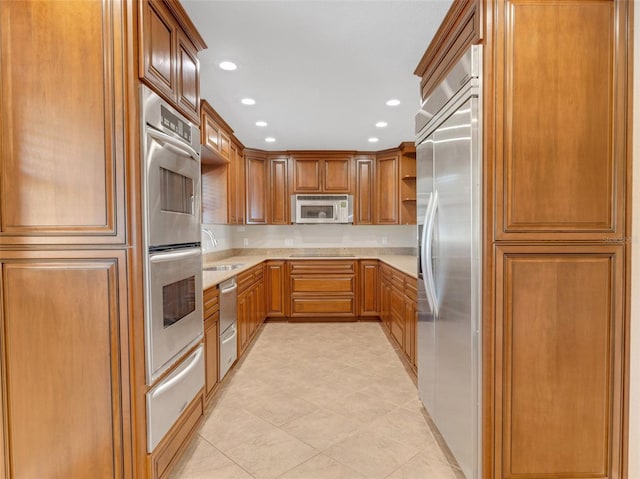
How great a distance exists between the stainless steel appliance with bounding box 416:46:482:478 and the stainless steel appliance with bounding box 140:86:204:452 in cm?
136

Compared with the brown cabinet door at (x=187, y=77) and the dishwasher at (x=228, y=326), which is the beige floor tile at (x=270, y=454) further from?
the brown cabinet door at (x=187, y=77)

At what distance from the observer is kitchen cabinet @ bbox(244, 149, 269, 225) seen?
478 cm

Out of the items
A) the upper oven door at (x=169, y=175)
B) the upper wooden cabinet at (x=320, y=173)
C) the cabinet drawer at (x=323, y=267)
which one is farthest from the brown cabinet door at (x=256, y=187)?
the upper oven door at (x=169, y=175)

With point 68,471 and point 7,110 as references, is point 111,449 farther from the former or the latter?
point 7,110

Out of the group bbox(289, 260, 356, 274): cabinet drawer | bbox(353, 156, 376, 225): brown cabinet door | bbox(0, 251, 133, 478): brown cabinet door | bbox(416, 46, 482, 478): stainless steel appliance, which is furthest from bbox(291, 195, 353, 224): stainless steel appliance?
bbox(0, 251, 133, 478): brown cabinet door

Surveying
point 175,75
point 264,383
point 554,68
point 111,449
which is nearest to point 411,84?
point 554,68

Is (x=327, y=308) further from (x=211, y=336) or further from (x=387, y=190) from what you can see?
(x=211, y=336)

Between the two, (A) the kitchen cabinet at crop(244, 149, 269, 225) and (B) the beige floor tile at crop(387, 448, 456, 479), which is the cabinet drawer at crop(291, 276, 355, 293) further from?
(B) the beige floor tile at crop(387, 448, 456, 479)

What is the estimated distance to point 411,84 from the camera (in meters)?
2.67

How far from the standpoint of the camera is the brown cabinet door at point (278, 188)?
4914 millimetres

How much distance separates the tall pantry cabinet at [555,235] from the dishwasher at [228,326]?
1852 mm

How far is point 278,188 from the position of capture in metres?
4.92

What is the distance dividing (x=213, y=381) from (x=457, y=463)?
65.1 inches

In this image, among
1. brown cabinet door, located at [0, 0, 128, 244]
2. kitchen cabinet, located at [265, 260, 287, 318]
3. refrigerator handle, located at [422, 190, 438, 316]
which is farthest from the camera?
kitchen cabinet, located at [265, 260, 287, 318]
